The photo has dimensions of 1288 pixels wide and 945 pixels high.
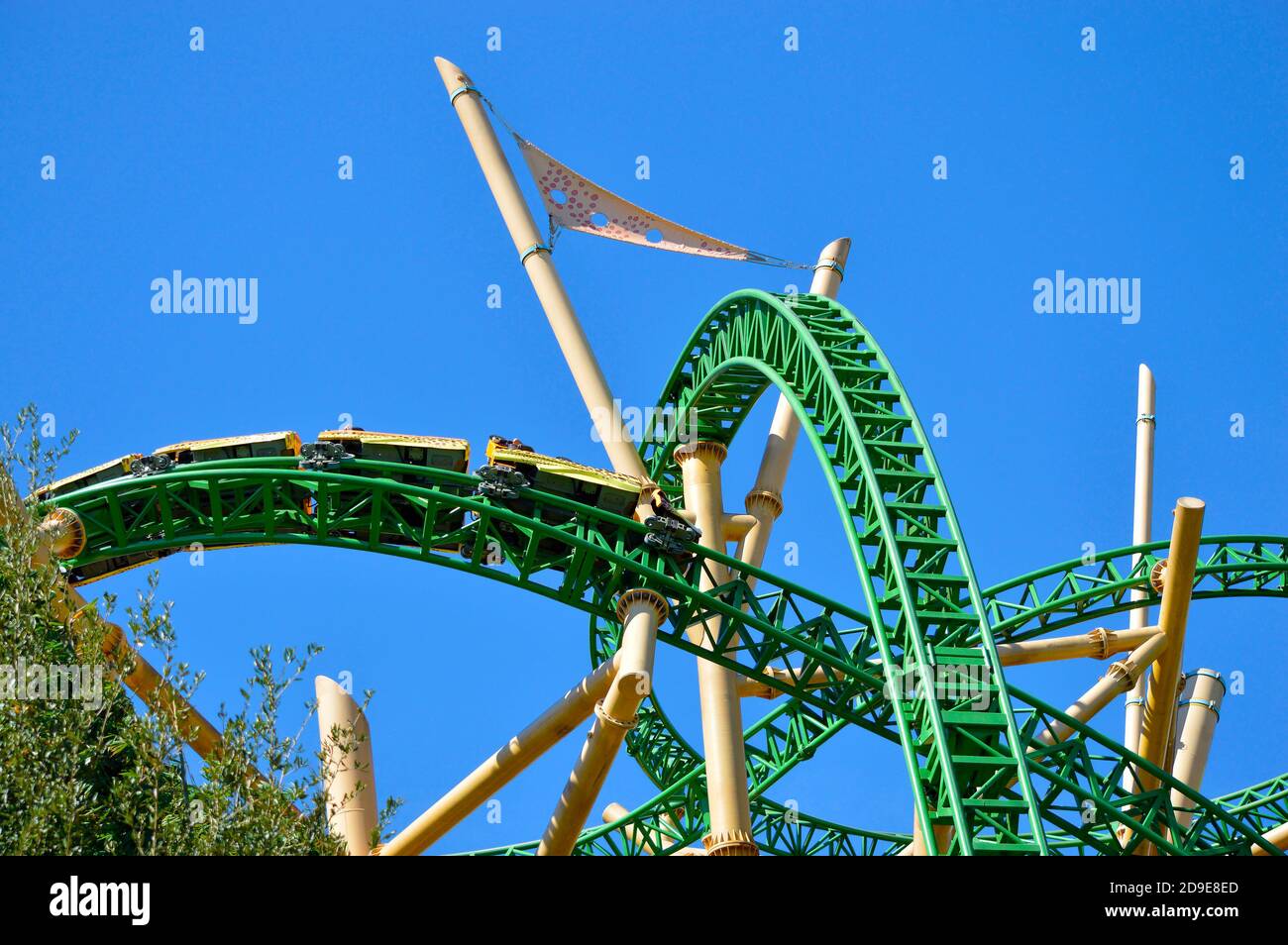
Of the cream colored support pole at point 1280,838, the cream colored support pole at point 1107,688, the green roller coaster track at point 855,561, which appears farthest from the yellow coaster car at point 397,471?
the cream colored support pole at point 1280,838

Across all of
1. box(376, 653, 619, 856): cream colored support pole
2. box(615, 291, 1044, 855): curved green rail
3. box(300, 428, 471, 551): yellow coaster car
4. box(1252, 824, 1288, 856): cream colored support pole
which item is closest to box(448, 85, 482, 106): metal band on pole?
box(615, 291, 1044, 855): curved green rail

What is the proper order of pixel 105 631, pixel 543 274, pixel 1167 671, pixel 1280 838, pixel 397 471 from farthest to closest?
pixel 543 274, pixel 1280 838, pixel 1167 671, pixel 397 471, pixel 105 631

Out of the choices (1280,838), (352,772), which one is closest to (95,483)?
(352,772)

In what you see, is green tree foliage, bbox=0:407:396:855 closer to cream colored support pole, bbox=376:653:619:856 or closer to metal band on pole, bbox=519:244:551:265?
cream colored support pole, bbox=376:653:619:856

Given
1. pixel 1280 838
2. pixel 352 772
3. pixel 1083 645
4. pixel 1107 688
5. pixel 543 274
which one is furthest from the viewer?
pixel 543 274

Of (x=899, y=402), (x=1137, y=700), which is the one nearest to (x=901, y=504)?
(x=899, y=402)

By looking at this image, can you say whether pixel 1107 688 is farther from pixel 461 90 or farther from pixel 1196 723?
pixel 461 90
